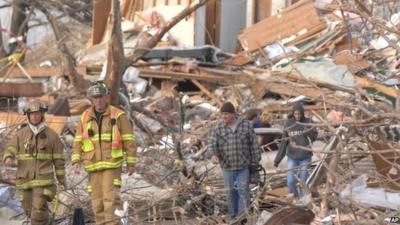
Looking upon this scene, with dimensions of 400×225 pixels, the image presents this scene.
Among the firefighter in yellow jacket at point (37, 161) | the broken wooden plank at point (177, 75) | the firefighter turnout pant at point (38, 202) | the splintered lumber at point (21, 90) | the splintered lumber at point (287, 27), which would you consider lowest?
the firefighter turnout pant at point (38, 202)

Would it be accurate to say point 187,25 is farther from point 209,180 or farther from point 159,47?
point 209,180

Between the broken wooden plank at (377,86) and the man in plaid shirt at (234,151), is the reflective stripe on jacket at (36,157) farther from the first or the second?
the broken wooden plank at (377,86)

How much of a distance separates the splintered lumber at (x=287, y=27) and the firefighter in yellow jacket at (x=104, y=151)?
9337mm

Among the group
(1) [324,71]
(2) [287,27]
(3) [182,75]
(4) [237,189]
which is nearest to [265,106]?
(1) [324,71]

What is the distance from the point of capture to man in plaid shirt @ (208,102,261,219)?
852cm

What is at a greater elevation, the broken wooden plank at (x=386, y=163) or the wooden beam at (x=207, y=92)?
the wooden beam at (x=207, y=92)

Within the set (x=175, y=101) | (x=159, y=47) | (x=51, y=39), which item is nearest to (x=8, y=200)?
(x=175, y=101)

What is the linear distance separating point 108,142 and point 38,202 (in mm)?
936

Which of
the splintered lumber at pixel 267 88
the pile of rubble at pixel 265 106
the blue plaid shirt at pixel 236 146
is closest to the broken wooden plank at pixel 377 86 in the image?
the pile of rubble at pixel 265 106

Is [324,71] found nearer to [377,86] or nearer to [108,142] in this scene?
[377,86]

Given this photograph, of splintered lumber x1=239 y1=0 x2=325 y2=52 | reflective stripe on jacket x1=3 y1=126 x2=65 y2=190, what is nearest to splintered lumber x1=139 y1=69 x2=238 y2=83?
splintered lumber x1=239 y1=0 x2=325 y2=52

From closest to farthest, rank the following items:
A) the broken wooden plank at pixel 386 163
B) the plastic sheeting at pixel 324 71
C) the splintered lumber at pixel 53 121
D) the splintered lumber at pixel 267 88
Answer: the broken wooden plank at pixel 386 163, the splintered lumber at pixel 53 121, the plastic sheeting at pixel 324 71, the splintered lumber at pixel 267 88

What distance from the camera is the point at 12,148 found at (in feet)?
25.3

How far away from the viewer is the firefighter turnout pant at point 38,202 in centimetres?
763
